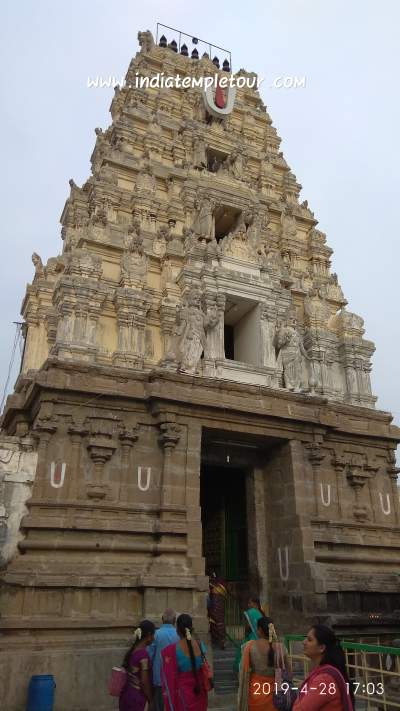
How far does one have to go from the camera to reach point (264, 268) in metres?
16.8

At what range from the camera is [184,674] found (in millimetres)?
5617

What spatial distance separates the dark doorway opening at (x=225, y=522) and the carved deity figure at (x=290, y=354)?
3.04 metres

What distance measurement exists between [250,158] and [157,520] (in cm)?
1483

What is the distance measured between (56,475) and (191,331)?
515 cm

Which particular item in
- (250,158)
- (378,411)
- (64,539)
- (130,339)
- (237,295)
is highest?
(250,158)

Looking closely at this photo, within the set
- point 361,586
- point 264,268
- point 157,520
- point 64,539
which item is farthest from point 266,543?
point 264,268

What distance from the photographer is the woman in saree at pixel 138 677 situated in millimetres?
6160

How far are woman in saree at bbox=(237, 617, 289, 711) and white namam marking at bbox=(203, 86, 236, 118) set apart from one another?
19.4 meters

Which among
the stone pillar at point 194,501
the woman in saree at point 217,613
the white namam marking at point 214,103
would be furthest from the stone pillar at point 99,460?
the white namam marking at point 214,103

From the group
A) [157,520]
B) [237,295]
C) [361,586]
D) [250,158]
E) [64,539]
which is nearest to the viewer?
[64,539]

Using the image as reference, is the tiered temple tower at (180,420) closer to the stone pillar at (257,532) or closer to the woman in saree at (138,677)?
the stone pillar at (257,532)

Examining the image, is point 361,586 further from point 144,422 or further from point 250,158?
point 250,158

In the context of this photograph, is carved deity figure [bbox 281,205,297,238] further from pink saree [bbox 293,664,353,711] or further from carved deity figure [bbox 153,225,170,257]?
pink saree [bbox 293,664,353,711]

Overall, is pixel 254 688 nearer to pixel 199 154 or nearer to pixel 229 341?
pixel 229 341
